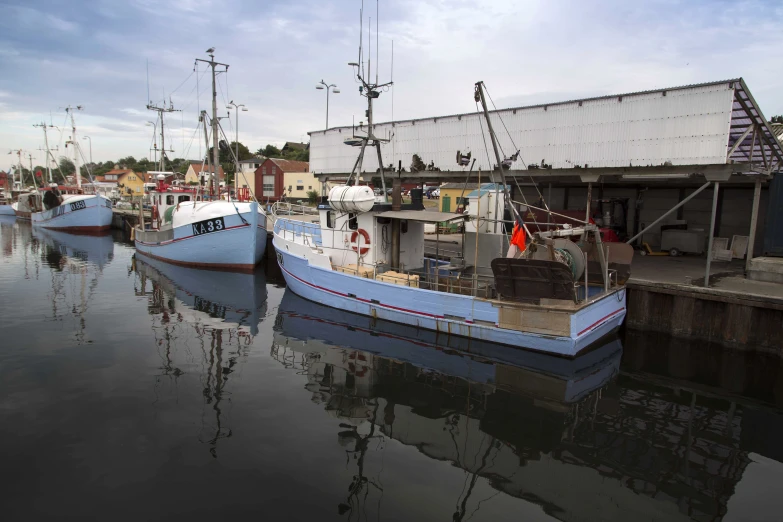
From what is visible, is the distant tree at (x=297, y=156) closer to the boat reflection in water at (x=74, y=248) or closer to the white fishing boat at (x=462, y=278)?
the boat reflection in water at (x=74, y=248)

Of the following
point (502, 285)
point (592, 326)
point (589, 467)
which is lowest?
point (589, 467)

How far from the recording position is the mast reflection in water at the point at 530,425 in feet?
20.2

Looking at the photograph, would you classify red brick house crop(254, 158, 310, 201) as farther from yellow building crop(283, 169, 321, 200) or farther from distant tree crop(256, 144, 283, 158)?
distant tree crop(256, 144, 283, 158)

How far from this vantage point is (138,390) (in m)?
8.67

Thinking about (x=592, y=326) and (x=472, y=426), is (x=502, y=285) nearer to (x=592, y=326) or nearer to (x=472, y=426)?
(x=592, y=326)

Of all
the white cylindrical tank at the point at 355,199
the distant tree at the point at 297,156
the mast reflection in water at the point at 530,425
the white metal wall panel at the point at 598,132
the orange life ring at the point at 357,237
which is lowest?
the mast reflection in water at the point at 530,425

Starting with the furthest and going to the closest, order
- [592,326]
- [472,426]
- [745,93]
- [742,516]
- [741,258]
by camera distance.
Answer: [741,258] < [745,93] < [592,326] < [472,426] < [742,516]

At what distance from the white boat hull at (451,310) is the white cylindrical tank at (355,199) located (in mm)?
2024

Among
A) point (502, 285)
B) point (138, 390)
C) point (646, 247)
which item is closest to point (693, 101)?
point (646, 247)

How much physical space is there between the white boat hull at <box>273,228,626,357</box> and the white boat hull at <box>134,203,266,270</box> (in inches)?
276

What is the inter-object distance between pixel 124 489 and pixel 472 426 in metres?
5.22

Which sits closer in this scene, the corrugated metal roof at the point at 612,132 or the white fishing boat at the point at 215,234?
the corrugated metal roof at the point at 612,132

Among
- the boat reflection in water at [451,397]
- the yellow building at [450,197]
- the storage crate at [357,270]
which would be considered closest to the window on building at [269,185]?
the yellow building at [450,197]

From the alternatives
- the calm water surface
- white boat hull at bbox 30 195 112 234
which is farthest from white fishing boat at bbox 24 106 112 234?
the calm water surface
